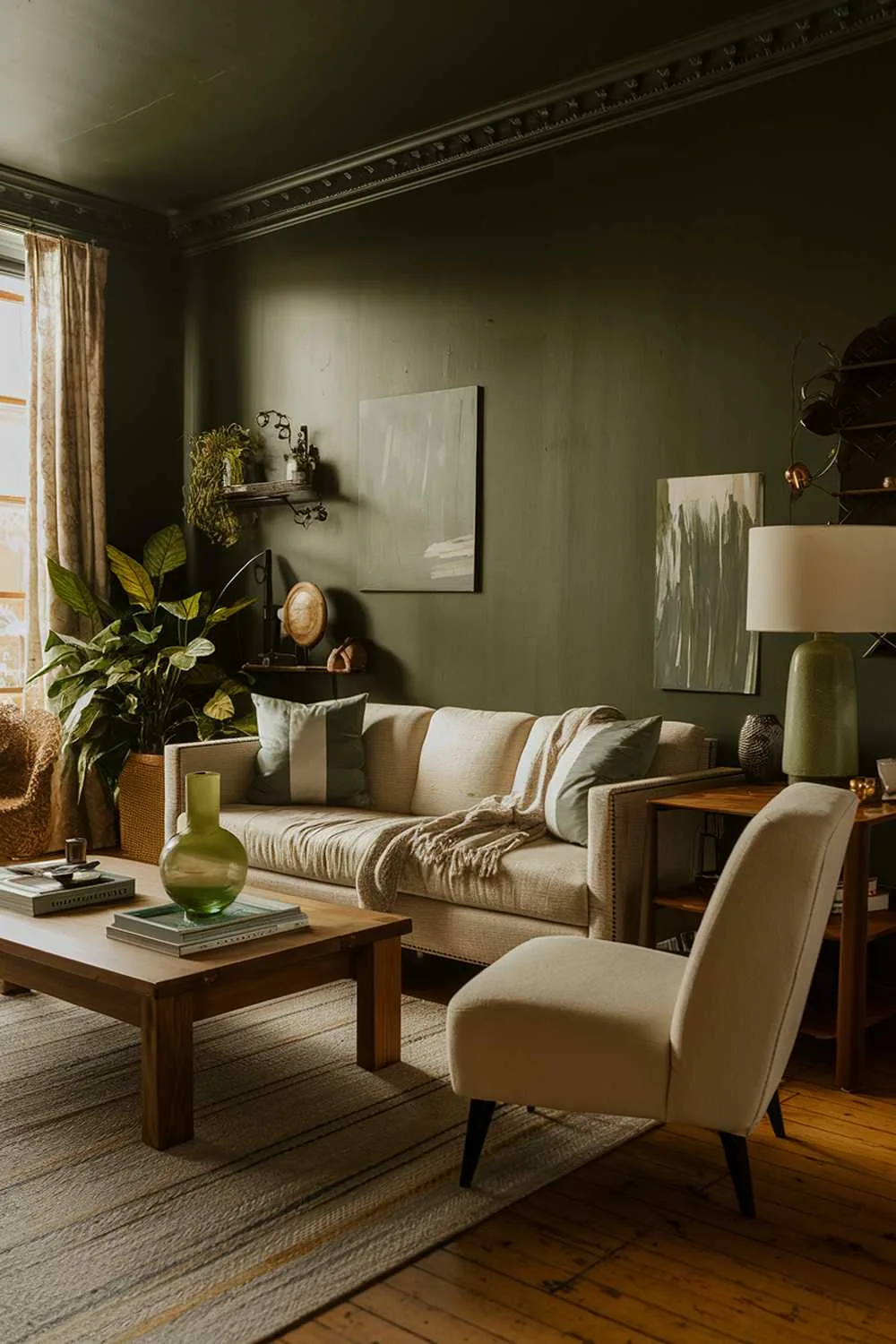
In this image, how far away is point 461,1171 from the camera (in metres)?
2.46

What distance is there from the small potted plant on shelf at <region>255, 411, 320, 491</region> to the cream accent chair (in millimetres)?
3321

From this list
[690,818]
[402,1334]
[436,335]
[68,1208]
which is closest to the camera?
[402,1334]

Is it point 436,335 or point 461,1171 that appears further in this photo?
point 436,335

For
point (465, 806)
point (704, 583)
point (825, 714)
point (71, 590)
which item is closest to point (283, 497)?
point (71, 590)

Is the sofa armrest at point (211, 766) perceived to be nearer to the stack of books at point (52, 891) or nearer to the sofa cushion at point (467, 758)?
the sofa cushion at point (467, 758)

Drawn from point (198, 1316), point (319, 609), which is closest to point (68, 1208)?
point (198, 1316)

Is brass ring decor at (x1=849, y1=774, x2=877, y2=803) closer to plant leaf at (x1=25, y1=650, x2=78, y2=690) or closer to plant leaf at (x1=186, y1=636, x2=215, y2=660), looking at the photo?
plant leaf at (x1=186, y1=636, x2=215, y2=660)

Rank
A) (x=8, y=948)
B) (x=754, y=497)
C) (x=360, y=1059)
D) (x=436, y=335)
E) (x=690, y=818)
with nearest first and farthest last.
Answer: (x=8, y=948), (x=360, y=1059), (x=690, y=818), (x=754, y=497), (x=436, y=335)

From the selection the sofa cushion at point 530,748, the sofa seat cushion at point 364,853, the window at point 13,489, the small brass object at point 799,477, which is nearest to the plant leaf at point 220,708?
the sofa seat cushion at point 364,853

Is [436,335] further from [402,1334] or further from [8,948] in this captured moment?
[402,1334]

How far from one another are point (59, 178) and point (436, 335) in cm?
194

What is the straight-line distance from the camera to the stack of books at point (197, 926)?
2.78 metres

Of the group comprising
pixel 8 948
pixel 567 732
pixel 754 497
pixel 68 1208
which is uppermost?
pixel 754 497

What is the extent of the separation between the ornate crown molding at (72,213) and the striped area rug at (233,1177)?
12.3 feet
